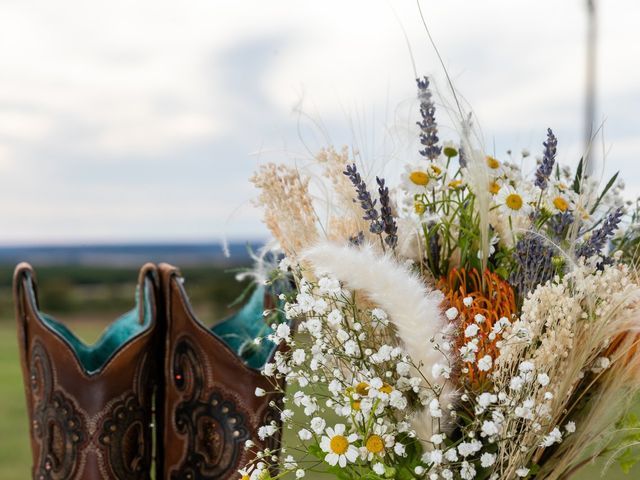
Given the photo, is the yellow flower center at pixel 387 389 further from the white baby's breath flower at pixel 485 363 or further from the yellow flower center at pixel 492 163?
the yellow flower center at pixel 492 163

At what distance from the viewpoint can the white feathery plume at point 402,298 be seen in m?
1.07

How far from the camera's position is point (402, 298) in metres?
1.06

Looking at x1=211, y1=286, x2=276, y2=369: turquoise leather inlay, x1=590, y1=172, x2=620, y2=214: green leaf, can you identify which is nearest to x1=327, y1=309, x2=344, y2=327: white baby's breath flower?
x1=590, y1=172, x2=620, y2=214: green leaf

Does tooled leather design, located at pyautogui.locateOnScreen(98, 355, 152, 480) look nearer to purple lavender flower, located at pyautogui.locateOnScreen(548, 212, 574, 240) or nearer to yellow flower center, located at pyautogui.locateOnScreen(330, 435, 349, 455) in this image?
yellow flower center, located at pyautogui.locateOnScreen(330, 435, 349, 455)

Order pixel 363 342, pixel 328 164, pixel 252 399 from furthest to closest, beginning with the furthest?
pixel 252 399
pixel 328 164
pixel 363 342

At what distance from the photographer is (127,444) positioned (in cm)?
169

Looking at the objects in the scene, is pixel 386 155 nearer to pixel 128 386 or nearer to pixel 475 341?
pixel 475 341

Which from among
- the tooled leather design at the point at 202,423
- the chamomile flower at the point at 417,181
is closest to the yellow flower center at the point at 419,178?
the chamomile flower at the point at 417,181

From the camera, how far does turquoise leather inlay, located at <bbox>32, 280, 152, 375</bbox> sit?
174 cm

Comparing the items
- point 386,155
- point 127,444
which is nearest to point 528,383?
point 386,155

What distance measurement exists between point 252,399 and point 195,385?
13 cm

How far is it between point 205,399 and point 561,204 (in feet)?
2.75

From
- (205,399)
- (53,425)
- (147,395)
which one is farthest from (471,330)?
(53,425)

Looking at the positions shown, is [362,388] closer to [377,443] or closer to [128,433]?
[377,443]
